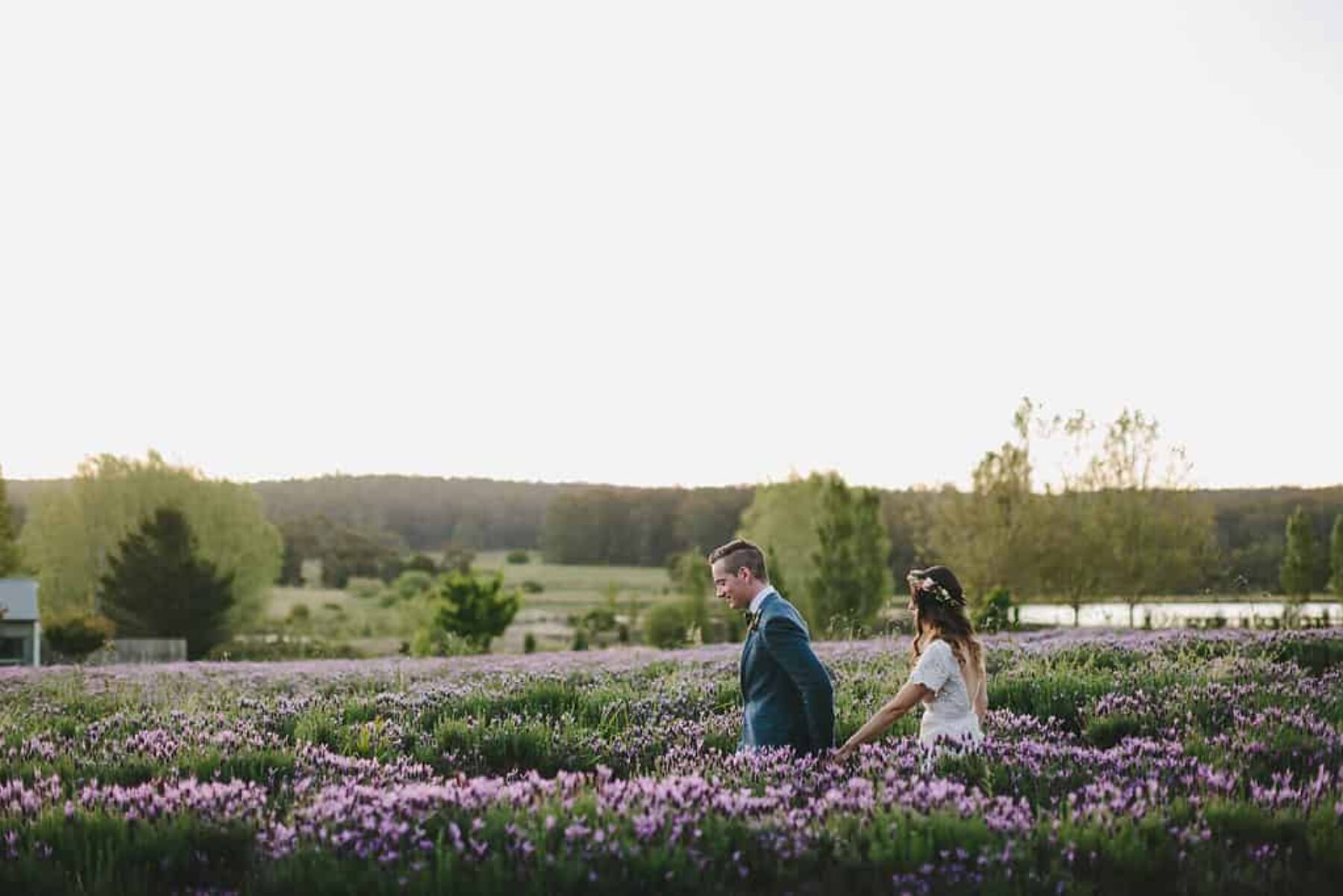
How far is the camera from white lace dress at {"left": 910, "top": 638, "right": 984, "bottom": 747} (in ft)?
25.0

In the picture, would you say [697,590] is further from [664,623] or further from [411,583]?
[411,583]

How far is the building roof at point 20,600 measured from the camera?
135ft

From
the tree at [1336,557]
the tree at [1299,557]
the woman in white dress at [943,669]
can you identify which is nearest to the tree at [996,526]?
the tree at [1299,557]

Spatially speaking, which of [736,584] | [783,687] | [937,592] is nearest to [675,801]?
[783,687]

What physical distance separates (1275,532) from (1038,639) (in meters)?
66.1

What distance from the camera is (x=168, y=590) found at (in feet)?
178

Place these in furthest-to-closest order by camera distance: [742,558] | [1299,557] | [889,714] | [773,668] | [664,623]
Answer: [1299,557] < [664,623] < [742,558] < [773,668] < [889,714]

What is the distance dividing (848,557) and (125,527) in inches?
1634

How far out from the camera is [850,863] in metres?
4.97

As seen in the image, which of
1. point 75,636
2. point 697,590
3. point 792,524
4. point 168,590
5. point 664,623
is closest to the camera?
point 75,636

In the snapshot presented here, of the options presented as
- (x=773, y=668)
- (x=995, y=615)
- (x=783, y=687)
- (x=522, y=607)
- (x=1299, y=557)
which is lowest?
(x=522, y=607)

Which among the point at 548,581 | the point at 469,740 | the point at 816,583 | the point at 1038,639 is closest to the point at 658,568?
the point at 548,581

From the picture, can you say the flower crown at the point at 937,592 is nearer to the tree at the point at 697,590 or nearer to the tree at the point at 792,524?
the tree at the point at 697,590

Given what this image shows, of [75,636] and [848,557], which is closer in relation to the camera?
[75,636]
